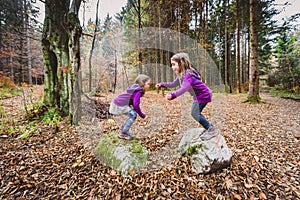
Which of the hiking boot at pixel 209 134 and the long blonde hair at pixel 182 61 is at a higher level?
the long blonde hair at pixel 182 61

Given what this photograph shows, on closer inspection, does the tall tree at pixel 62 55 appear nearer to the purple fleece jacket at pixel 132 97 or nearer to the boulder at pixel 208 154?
the purple fleece jacket at pixel 132 97

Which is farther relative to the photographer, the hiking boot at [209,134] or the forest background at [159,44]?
the forest background at [159,44]

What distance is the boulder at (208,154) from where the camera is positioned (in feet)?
7.81

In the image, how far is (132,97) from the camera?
8.39 ft

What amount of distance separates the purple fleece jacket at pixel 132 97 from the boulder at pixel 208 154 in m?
1.19

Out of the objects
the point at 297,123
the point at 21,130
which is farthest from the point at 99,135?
the point at 297,123

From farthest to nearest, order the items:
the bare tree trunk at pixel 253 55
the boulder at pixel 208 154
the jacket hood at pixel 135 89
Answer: the bare tree trunk at pixel 253 55 → the jacket hood at pixel 135 89 → the boulder at pixel 208 154

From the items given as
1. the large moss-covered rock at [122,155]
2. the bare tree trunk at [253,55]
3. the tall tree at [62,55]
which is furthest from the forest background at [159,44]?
the large moss-covered rock at [122,155]

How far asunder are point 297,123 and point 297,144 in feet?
6.93

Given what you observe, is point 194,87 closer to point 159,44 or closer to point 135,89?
point 135,89

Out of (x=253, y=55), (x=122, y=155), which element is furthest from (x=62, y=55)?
(x=253, y=55)

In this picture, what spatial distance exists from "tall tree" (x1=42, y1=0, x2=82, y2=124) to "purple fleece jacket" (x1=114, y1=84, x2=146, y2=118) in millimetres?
2146

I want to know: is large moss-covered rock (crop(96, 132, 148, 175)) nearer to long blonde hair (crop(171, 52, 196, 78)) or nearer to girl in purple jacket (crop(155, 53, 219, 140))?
girl in purple jacket (crop(155, 53, 219, 140))

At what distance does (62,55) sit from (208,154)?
4934 millimetres
